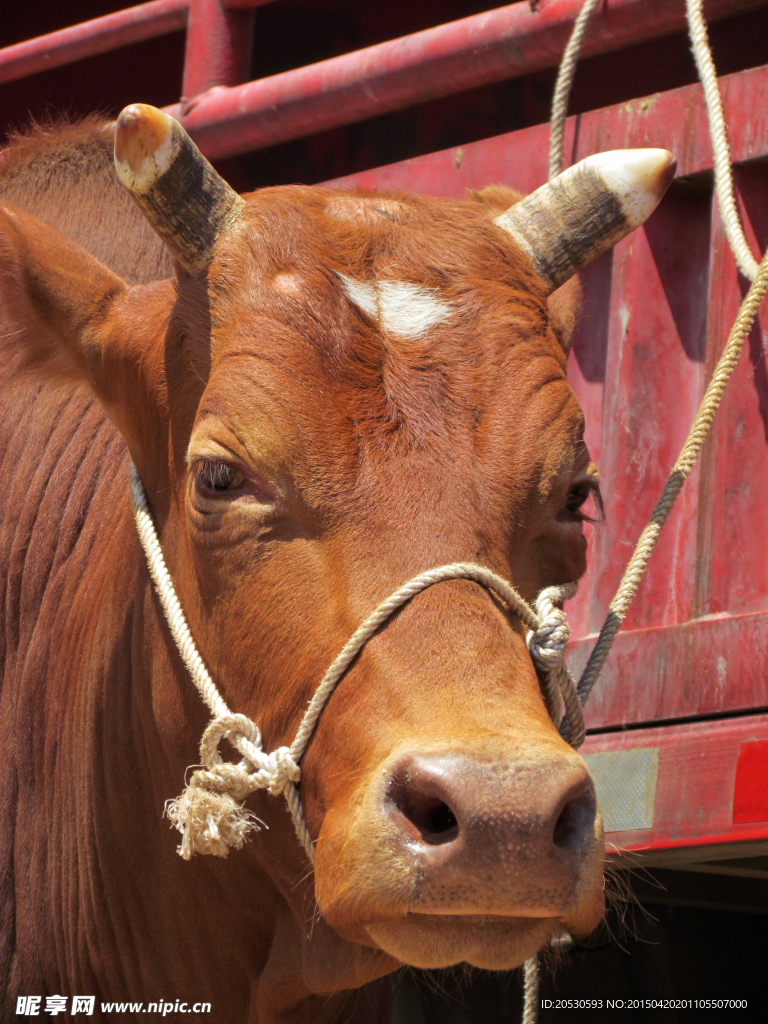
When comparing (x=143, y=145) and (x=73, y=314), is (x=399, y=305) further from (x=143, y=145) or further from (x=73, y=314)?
(x=73, y=314)

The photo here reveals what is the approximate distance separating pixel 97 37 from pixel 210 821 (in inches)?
177

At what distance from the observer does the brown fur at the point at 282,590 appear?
2248mm

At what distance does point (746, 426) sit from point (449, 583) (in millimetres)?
1638

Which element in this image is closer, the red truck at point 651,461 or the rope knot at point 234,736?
the rope knot at point 234,736

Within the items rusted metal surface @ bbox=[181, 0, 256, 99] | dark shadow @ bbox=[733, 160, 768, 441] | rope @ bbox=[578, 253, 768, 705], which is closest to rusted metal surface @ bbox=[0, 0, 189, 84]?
rusted metal surface @ bbox=[181, 0, 256, 99]

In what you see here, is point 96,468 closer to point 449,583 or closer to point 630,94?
point 449,583

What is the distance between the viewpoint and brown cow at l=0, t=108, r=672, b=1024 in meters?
2.16

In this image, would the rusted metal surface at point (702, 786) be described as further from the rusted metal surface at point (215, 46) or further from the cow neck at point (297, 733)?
the rusted metal surface at point (215, 46)

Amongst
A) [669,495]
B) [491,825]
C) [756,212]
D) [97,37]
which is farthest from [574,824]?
[97,37]

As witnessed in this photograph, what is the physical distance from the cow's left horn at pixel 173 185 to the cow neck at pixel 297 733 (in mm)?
983

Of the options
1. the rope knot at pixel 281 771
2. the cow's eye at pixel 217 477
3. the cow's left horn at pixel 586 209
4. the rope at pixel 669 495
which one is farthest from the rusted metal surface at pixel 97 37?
the rope knot at pixel 281 771

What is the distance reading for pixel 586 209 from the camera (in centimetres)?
314

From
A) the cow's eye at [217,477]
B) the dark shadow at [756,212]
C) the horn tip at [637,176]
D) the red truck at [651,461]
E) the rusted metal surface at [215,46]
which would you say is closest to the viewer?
the cow's eye at [217,477]

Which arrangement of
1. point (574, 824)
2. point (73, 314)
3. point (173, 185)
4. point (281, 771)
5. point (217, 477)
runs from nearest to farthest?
1. point (574, 824)
2. point (281, 771)
3. point (217, 477)
4. point (173, 185)
5. point (73, 314)
